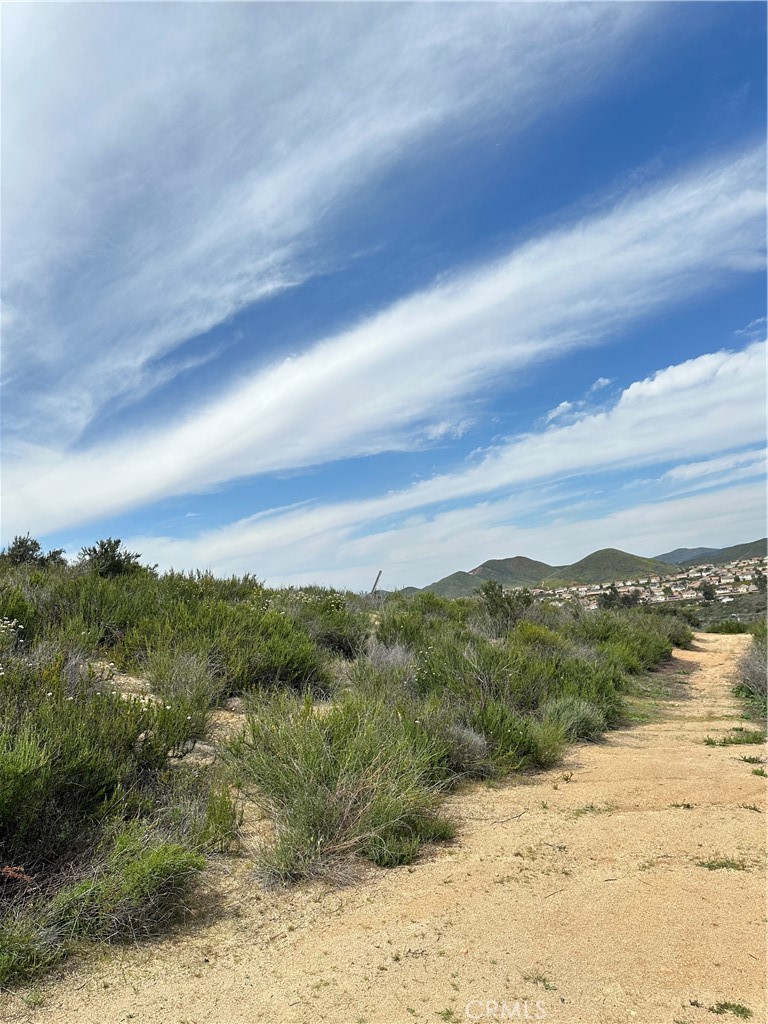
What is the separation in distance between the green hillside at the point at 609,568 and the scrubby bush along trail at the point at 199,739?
7861cm

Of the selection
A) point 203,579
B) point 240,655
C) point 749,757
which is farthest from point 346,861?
point 203,579

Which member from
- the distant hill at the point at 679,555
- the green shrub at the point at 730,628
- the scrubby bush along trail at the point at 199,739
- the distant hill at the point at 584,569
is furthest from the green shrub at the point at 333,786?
the distant hill at the point at 679,555

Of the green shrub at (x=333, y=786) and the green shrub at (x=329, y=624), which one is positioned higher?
the green shrub at (x=329, y=624)

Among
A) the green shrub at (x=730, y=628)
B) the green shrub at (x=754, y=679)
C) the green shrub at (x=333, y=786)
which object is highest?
the green shrub at (x=333, y=786)

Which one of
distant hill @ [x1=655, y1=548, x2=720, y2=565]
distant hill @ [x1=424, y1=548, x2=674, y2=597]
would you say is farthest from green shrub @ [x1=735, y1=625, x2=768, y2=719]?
distant hill @ [x1=655, y1=548, x2=720, y2=565]

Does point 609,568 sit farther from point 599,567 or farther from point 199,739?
point 199,739

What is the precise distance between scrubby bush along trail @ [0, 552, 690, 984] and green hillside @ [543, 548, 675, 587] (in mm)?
78612

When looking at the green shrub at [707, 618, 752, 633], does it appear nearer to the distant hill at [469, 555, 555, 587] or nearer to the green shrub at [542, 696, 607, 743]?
the green shrub at [542, 696, 607, 743]

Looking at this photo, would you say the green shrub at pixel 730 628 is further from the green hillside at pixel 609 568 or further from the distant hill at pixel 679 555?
the distant hill at pixel 679 555

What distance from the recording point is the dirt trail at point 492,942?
262 centimetres

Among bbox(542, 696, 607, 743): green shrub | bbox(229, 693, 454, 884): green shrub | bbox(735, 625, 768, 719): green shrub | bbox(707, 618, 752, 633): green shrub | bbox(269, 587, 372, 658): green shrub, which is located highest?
bbox(269, 587, 372, 658): green shrub

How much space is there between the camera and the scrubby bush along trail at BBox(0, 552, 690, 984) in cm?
330

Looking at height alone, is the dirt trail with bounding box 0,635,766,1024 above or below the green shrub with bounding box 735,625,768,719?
above

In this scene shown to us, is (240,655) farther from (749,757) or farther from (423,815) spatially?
(749,757)
